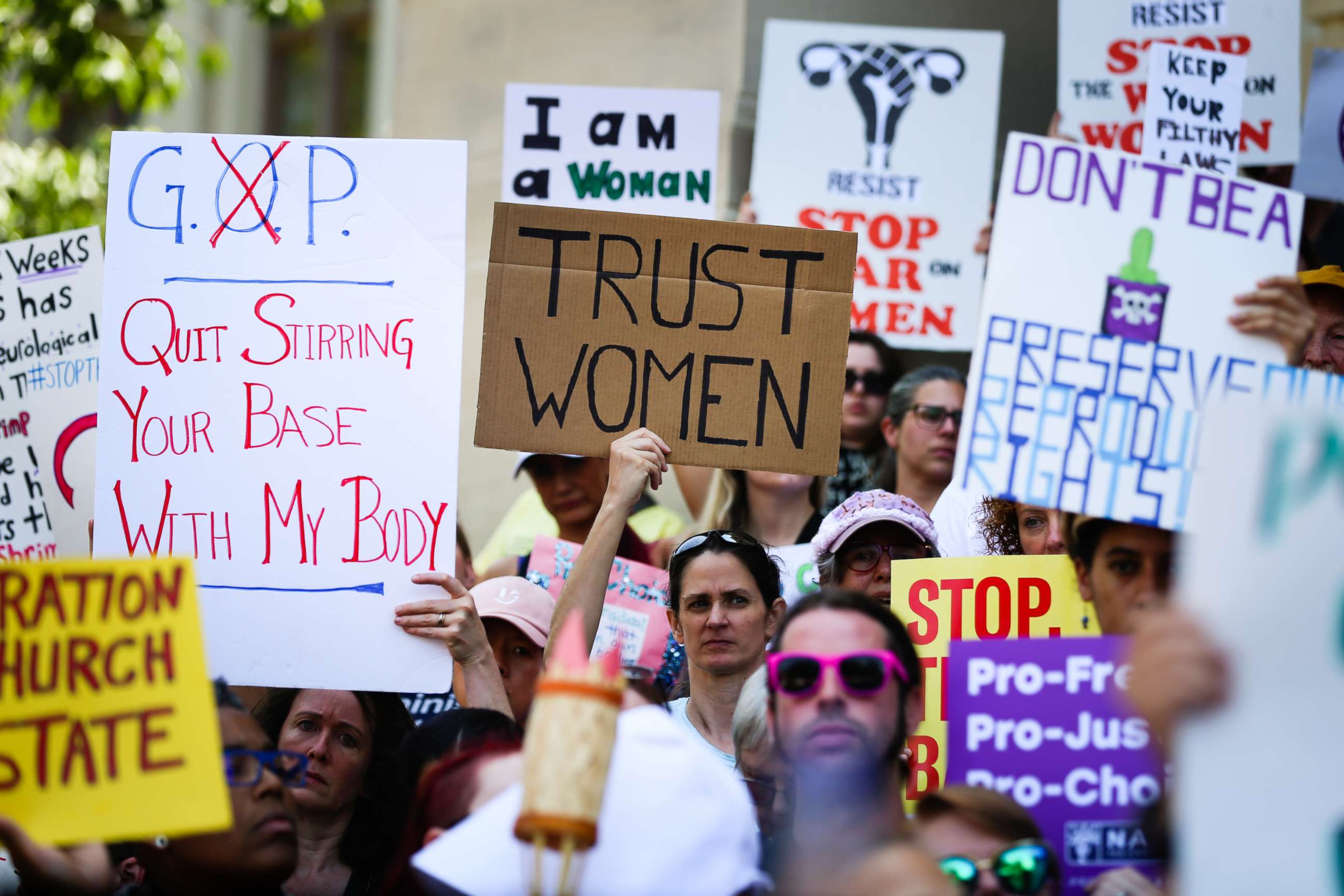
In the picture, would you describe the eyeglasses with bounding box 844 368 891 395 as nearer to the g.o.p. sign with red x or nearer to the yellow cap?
the yellow cap

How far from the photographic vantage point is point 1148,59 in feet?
17.4

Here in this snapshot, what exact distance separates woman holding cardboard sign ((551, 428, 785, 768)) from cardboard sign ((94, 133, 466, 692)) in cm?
35

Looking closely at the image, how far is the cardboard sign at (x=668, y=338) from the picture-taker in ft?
11.7

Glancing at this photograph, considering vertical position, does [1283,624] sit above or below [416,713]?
above

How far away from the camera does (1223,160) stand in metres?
4.29

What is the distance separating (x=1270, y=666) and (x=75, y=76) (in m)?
6.53

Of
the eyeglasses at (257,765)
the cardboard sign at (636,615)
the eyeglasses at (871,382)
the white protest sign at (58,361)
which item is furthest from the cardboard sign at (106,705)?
the eyeglasses at (871,382)

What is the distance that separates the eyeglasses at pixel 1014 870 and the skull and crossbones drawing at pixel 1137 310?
3.53 feet

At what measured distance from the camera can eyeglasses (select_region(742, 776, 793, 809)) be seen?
9.73 feet

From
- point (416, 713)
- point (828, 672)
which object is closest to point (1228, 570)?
point (828, 672)

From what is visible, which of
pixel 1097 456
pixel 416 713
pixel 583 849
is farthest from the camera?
pixel 416 713

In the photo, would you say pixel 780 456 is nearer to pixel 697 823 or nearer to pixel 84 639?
pixel 697 823

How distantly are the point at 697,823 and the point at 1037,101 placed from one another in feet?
20.0

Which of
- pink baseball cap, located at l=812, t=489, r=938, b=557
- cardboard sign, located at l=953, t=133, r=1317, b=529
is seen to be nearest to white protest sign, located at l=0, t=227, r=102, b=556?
pink baseball cap, located at l=812, t=489, r=938, b=557
